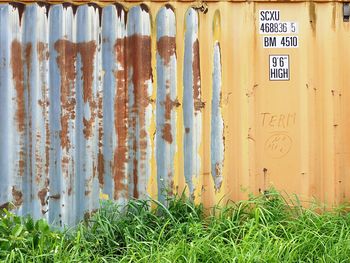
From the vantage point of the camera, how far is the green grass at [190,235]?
330cm

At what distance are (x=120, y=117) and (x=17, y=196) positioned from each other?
0.95 metres

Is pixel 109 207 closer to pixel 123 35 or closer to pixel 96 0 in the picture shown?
pixel 123 35

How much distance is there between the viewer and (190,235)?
3.66 metres

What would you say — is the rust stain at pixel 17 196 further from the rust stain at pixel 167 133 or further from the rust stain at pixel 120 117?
the rust stain at pixel 167 133

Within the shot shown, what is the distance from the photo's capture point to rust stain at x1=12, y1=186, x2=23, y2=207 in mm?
3957

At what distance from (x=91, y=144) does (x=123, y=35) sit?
33.4 inches

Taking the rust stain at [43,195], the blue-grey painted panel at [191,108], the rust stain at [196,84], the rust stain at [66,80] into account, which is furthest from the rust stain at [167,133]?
the rust stain at [43,195]

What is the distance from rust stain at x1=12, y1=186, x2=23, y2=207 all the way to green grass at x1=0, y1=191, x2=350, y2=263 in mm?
144

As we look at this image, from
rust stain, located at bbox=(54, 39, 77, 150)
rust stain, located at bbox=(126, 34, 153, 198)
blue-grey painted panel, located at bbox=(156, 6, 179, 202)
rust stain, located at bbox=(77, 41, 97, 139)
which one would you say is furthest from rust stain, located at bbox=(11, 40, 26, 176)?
blue-grey painted panel, located at bbox=(156, 6, 179, 202)

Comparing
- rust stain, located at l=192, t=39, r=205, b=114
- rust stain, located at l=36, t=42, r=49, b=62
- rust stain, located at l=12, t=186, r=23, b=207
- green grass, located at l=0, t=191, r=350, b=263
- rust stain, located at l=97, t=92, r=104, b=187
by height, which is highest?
rust stain, located at l=36, t=42, r=49, b=62

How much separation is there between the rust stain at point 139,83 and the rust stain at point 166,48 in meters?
0.08

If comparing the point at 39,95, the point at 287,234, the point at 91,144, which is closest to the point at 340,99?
the point at 287,234

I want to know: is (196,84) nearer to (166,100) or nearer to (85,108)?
(166,100)

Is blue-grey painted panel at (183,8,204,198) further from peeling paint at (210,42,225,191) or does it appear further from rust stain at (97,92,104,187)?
rust stain at (97,92,104,187)
